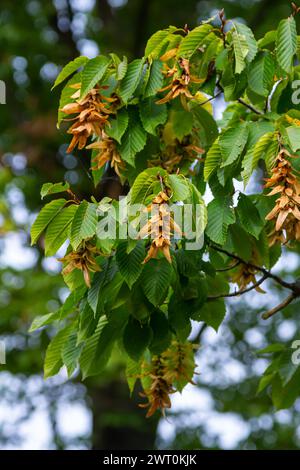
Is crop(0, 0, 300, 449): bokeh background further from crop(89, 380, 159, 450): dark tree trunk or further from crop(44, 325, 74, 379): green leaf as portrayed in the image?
Answer: crop(44, 325, 74, 379): green leaf

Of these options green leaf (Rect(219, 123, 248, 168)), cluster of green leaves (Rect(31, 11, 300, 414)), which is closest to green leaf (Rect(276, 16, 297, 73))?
cluster of green leaves (Rect(31, 11, 300, 414))

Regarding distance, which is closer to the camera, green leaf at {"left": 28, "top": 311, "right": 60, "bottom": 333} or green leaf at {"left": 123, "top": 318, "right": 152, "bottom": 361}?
green leaf at {"left": 123, "top": 318, "right": 152, "bottom": 361}

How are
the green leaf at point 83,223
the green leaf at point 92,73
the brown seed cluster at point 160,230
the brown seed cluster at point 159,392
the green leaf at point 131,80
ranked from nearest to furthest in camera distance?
the brown seed cluster at point 160,230 → the green leaf at point 83,223 → the green leaf at point 92,73 → the green leaf at point 131,80 → the brown seed cluster at point 159,392

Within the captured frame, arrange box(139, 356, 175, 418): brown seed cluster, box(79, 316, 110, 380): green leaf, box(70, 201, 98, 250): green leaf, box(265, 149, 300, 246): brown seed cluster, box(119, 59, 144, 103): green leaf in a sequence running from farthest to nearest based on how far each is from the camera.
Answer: box(139, 356, 175, 418): brown seed cluster, box(79, 316, 110, 380): green leaf, box(119, 59, 144, 103): green leaf, box(70, 201, 98, 250): green leaf, box(265, 149, 300, 246): brown seed cluster

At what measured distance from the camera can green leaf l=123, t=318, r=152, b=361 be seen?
8.48ft

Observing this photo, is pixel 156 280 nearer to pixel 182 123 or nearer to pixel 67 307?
pixel 67 307

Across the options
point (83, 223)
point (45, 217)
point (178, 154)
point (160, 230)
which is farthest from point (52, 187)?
point (178, 154)

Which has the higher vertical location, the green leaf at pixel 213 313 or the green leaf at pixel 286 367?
the green leaf at pixel 213 313

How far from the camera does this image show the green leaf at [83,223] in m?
2.21

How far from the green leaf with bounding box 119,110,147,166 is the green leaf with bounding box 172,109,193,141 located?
Result: 232 millimetres

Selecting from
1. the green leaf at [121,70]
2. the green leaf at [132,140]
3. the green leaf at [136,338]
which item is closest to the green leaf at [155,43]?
the green leaf at [121,70]

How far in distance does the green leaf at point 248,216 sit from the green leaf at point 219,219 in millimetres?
86

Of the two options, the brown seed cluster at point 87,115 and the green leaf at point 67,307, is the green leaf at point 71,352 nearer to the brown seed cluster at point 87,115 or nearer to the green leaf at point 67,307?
the green leaf at point 67,307
